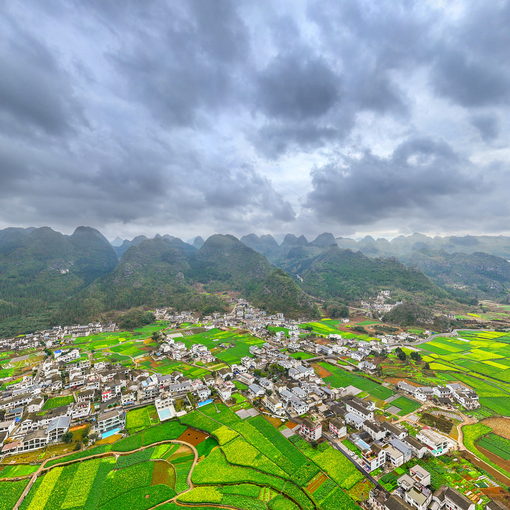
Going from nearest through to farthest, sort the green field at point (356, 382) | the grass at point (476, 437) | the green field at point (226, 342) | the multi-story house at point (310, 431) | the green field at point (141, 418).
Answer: the grass at point (476, 437), the multi-story house at point (310, 431), the green field at point (141, 418), the green field at point (356, 382), the green field at point (226, 342)

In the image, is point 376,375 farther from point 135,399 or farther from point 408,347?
point 135,399

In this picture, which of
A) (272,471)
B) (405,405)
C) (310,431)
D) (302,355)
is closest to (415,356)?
(405,405)

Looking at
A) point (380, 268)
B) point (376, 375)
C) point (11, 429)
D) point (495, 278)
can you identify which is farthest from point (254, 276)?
point (495, 278)

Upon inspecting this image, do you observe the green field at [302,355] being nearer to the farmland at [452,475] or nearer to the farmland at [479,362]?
the farmland at [479,362]

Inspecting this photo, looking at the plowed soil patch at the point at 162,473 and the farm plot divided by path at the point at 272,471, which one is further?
the plowed soil patch at the point at 162,473

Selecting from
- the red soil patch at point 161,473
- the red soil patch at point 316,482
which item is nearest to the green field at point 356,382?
the red soil patch at point 316,482

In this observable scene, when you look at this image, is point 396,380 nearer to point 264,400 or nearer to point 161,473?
point 264,400

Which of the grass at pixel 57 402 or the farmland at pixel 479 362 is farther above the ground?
the farmland at pixel 479 362
